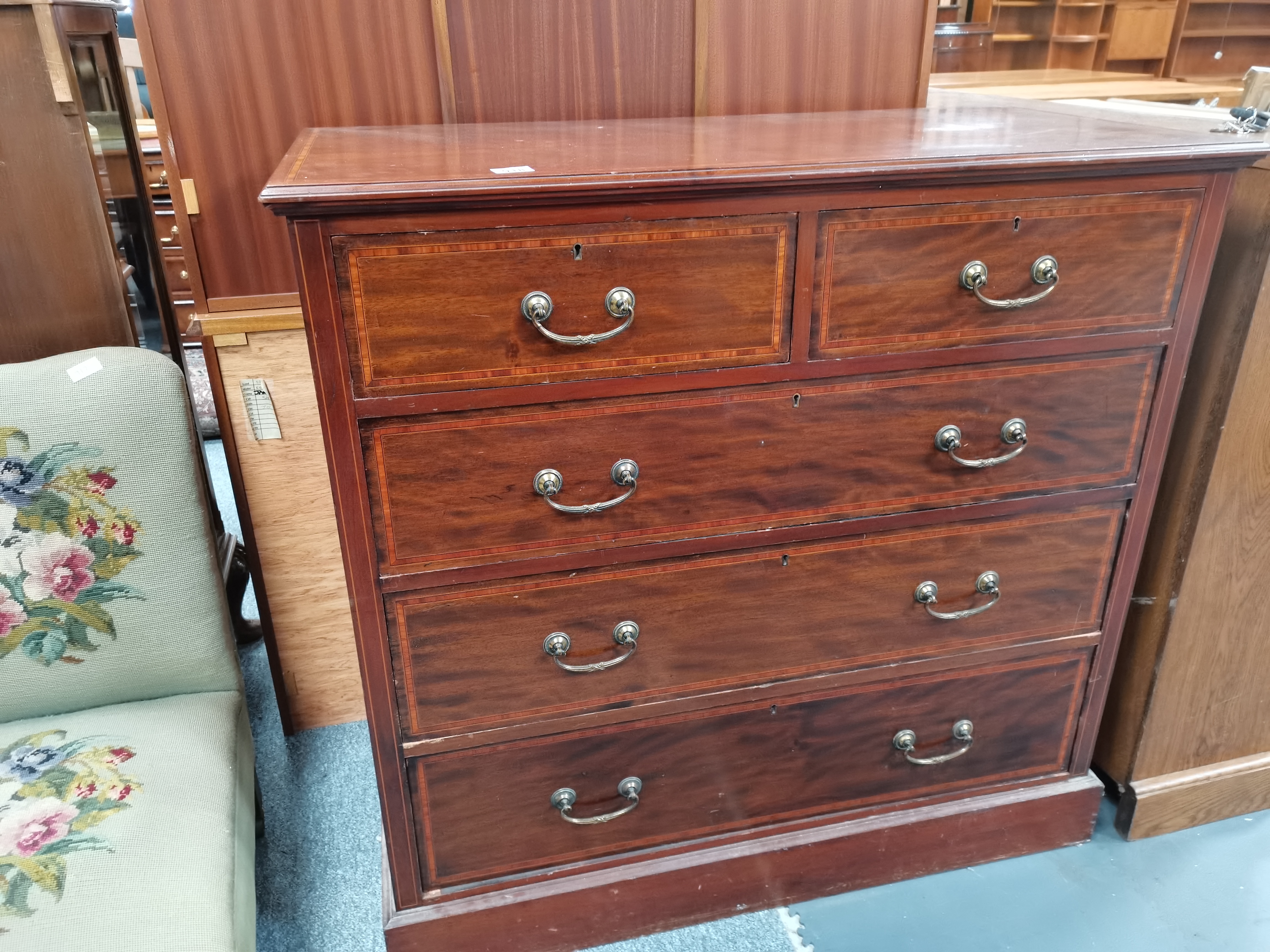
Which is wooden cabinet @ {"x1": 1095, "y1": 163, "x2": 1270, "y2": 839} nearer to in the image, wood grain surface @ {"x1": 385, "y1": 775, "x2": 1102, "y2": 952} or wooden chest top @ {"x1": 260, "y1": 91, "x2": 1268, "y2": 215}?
wood grain surface @ {"x1": 385, "y1": 775, "x2": 1102, "y2": 952}

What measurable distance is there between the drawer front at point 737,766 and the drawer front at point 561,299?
51 centimetres

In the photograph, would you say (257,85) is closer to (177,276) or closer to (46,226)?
(46,226)

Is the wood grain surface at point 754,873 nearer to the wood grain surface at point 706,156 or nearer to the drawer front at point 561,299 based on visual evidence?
the drawer front at point 561,299

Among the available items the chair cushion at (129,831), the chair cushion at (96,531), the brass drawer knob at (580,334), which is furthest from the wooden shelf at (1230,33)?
the chair cushion at (129,831)

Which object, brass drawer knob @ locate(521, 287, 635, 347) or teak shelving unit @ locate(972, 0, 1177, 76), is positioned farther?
teak shelving unit @ locate(972, 0, 1177, 76)

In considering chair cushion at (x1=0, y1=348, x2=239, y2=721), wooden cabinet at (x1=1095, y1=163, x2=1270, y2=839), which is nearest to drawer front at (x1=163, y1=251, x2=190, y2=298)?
chair cushion at (x1=0, y1=348, x2=239, y2=721)

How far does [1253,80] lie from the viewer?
1276 millimetres

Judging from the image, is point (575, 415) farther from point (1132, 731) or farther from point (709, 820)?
point (1132, 731)

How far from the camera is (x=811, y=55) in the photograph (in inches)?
58.1

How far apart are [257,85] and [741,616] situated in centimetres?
103

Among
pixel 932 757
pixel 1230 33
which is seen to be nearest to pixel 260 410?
pixel 932 757

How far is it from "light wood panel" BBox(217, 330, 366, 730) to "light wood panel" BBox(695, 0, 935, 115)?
2.61ft

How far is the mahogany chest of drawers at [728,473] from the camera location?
38.3 inches

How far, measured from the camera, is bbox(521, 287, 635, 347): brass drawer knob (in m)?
0.96
